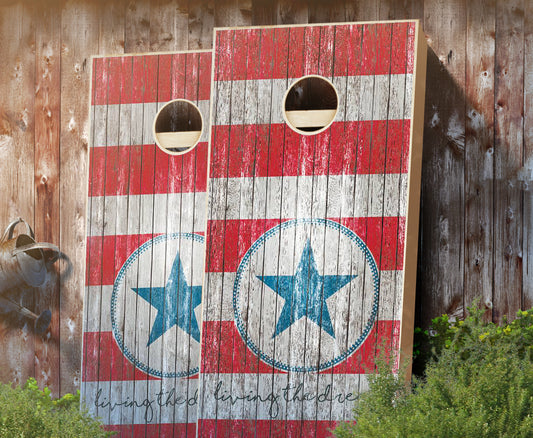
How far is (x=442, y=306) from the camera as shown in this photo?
4.66 metres

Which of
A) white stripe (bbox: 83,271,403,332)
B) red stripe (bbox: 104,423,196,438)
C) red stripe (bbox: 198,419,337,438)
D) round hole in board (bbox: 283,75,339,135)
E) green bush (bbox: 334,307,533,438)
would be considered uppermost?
round hole in board (bbox: 283,75,339,135)

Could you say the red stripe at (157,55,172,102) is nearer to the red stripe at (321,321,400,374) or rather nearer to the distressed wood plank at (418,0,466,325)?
the distressed wood plank at (418,0,466,325)

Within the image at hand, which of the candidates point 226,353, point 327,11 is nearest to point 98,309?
point 226,353

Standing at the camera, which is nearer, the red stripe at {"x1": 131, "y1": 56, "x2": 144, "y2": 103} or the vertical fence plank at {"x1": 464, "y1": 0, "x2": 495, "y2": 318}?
the vertical fence plank at {"x1": 464, "y1": 0, "x2": 495, "y2": 318}

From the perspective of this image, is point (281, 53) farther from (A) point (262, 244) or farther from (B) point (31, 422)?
(B) point (31, 422)

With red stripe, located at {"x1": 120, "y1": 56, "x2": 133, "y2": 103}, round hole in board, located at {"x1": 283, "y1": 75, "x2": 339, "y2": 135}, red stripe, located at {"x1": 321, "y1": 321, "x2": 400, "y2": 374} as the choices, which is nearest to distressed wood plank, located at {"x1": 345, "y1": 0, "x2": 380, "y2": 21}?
round hole in board, located at {"x1": 283, "y1": 75, "x2": 339, "y2": 135}

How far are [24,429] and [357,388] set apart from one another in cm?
171

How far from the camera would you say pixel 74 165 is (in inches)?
209

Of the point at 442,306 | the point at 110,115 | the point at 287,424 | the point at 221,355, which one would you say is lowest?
the point at 287,424

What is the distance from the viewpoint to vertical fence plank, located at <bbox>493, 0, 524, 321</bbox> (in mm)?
4570

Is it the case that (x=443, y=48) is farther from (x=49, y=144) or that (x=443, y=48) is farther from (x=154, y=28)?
(x=49, y=144)

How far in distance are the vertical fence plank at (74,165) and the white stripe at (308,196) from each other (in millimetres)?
1354

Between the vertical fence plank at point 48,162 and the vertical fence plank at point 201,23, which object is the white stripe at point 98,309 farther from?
the vertical fence plank at point 201,23

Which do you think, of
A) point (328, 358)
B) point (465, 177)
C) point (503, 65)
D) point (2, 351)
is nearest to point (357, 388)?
point (328, 358)
